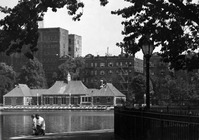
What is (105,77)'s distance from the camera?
16112 cm

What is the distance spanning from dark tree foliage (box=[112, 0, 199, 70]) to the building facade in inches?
5027

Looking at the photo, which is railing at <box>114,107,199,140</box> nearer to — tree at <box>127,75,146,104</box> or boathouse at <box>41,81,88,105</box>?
tree at <box>127,75,146,104</box>

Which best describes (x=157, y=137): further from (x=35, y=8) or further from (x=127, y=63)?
(x=127, y=63)

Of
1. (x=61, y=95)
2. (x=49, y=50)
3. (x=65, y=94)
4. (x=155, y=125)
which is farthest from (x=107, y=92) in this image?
(x=155, y=125)

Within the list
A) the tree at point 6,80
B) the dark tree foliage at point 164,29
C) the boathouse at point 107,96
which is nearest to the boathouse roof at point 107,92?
the boathouse at point 107,96

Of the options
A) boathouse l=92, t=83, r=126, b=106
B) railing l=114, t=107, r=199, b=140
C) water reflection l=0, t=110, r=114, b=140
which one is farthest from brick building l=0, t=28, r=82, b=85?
railing l=114, t=107, r=199, b=140

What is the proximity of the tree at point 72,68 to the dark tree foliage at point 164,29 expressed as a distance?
13017 cm

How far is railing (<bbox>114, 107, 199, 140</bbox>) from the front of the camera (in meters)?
10.5

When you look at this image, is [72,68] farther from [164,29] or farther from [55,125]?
[164,29]

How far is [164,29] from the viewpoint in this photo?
22000 mm

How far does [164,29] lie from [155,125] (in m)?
9.69

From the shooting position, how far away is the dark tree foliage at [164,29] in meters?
21.5

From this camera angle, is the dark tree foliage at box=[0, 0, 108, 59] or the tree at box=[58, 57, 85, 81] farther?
the tree at box=[58, 57, 85, 81]

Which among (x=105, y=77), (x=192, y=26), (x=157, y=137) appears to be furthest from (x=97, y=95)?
(x=157, y=137)
